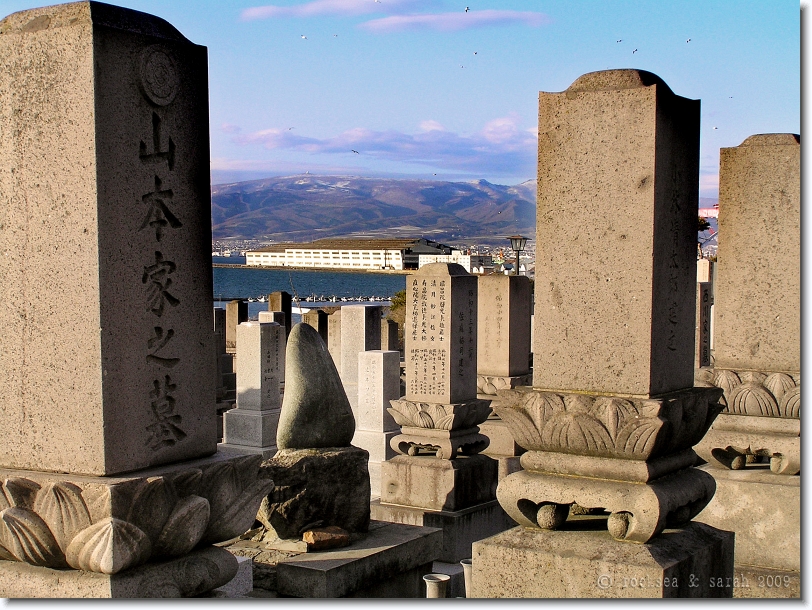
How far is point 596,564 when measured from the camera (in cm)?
400

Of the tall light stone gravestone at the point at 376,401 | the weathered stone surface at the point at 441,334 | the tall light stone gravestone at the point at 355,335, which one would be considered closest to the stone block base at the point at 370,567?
the weathered stone surface at the point at 441,334

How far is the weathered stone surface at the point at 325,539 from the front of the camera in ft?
20.9

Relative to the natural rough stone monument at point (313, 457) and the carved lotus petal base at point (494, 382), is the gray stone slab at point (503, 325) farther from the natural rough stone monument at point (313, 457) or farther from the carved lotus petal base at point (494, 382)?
the natural rough stone monument at point (313, 457)

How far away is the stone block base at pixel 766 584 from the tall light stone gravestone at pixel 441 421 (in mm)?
3361

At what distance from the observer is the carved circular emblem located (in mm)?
3777

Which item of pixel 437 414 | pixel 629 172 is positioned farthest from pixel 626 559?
pixel 437 414

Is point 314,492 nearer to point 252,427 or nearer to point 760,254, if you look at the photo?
point 760,254

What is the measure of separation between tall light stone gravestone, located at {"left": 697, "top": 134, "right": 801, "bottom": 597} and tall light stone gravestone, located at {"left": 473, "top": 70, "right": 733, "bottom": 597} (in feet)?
4.37

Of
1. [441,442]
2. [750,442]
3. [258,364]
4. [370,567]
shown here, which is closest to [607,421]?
[750,442]

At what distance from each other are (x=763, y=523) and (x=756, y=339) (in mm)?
1102

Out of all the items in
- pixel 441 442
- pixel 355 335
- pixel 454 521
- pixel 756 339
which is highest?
pixel 756 339

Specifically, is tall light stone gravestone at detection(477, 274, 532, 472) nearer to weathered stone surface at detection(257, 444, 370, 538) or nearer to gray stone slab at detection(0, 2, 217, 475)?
weathered stone surface at detection(257, 444, 370, 538)

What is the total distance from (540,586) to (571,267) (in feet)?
4.40

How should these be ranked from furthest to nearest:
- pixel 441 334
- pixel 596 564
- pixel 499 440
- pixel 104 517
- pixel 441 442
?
pixel 499 440, pixel 441 334, pixel 441 442, pixel 596 564, pixel 104 517
